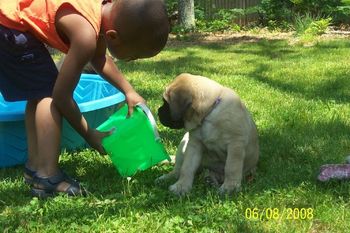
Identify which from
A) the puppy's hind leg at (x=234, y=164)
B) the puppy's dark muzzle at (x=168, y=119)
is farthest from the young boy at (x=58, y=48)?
the puppy's hind leg at (x=234, y=164)

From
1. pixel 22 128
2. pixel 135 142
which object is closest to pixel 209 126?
pixel 135 142

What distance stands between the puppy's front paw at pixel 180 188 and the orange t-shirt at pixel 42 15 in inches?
38.5

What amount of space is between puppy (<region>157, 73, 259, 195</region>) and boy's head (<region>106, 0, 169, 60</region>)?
0.38 metres

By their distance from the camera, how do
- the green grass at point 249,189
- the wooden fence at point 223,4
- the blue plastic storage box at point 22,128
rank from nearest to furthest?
the green grass at point 249,189 → the blue plastic storage box at point 22,128 → the wooden fence at point 223,4

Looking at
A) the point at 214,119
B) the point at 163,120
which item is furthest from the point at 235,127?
the point at 163,120

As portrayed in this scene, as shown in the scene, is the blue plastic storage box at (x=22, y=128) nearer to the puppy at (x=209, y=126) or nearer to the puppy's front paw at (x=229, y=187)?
the puppy at (x=209, y=126)

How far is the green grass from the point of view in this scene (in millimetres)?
2713

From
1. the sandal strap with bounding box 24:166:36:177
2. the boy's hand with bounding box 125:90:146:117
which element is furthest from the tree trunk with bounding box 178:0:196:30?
the sandal strap with bounding box 24:166:36:177

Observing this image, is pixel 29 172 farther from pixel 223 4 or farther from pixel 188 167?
pixel 223 4

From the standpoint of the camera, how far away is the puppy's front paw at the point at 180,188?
10.3 ft

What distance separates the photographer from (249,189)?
3154 millimetres

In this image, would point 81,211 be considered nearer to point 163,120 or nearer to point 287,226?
point 163,120
